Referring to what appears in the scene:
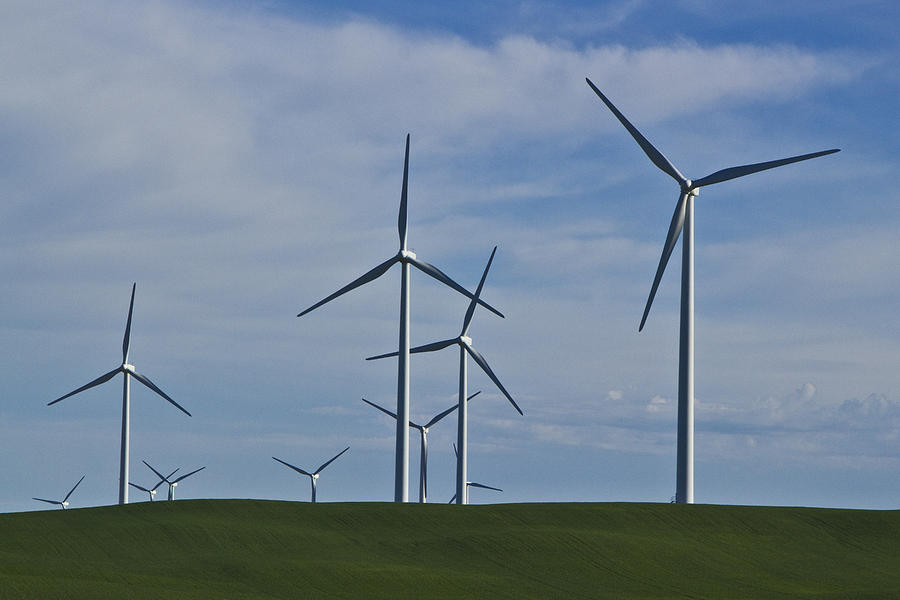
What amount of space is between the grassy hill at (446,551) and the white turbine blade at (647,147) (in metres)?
14.9

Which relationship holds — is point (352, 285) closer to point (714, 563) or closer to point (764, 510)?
point (764, 510)

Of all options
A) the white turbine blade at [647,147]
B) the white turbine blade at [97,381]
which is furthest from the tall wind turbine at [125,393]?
the white turbine blade at [647,147]

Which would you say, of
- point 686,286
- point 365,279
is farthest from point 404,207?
point 686,286

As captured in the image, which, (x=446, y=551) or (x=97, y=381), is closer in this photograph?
(x=446, y=551)

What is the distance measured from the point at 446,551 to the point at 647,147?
2279cm

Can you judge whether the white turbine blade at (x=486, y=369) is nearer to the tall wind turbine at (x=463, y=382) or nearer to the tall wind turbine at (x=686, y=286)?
the tall wind turbine at (x=463, y=382)

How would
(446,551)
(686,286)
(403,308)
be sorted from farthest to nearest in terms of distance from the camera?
(403,308) < (686,286) < (446,551)

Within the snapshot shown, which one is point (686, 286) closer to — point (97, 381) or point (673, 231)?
point (673, 231)

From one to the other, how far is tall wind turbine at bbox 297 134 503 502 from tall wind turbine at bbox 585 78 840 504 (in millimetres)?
13995

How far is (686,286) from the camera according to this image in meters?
52.6

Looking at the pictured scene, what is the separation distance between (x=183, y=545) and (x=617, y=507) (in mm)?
20237

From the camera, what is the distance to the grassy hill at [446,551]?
125 ft

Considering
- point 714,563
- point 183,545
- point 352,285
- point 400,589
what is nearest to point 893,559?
point 714,563

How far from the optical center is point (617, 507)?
5812cm
